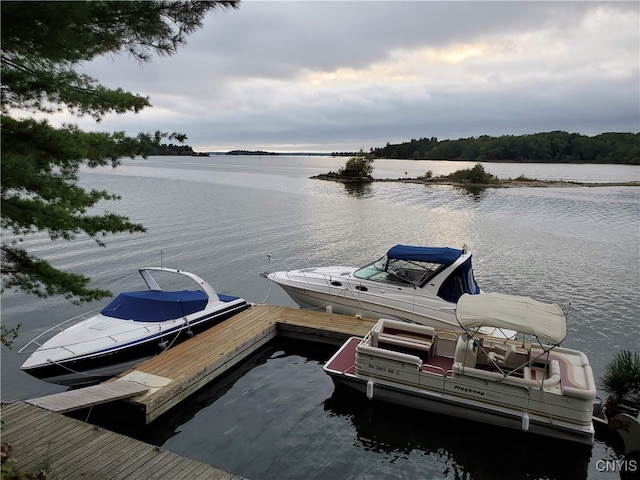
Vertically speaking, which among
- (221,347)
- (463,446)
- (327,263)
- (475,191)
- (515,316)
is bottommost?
(463,446)

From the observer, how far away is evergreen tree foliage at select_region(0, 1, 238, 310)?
159 inches

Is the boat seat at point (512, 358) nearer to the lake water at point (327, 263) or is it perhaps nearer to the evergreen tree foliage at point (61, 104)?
the lake water at point (327, 263)

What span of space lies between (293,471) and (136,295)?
264 inches

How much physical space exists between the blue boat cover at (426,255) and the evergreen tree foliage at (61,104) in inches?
350

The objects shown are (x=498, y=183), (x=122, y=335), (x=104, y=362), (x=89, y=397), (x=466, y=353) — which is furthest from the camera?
(x=498, y=183)

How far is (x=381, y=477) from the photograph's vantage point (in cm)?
746

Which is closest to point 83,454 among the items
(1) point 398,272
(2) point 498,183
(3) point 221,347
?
(3) point 221,347

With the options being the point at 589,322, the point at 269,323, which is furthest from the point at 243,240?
the point at 589,322

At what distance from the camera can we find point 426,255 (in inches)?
490

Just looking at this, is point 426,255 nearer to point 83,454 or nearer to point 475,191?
point 83,454

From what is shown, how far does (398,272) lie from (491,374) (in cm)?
521

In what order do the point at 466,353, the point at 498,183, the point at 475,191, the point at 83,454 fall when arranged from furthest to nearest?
the point at 498,183 < the point at 475,191 < the point at 466,353 < the point at 83,454

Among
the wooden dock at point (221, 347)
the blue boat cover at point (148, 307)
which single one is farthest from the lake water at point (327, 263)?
the blue boat cover at point (148, 307)

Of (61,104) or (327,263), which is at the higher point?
(61,104)
